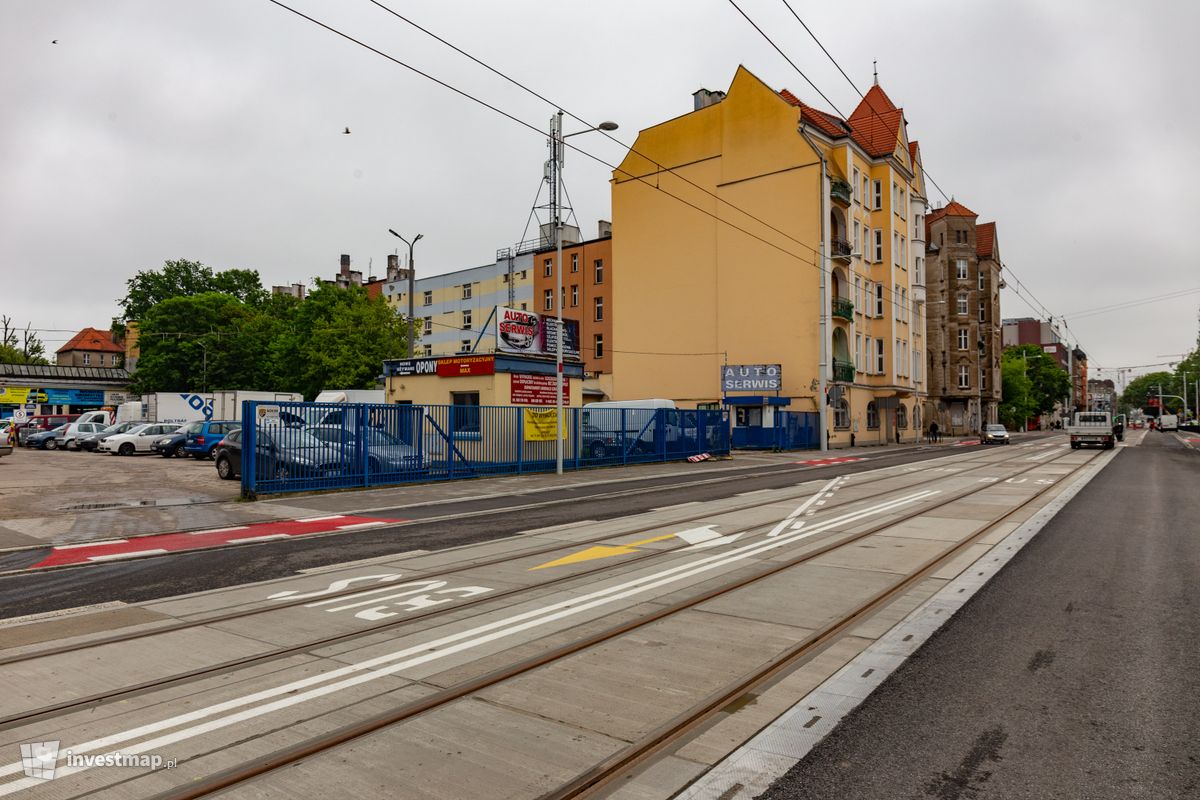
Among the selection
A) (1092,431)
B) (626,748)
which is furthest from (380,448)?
(1092,431)

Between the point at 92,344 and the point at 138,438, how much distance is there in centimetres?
7847

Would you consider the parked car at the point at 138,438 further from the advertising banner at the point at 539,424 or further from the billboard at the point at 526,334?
the advertising banner at the point at 539,424

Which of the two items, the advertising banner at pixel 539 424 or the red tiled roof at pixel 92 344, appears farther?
the red tiled roof at pixel 92 344

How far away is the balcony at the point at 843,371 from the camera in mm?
40344

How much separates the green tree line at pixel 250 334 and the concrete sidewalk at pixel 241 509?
3172 cm

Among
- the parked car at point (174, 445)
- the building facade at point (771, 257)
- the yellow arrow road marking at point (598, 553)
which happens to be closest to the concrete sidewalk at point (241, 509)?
the yellow arrow road marking at point (598, 553)

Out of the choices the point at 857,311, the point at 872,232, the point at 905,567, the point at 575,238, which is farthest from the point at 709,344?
the point at 905,567

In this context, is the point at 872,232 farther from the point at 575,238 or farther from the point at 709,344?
the point at 575,238

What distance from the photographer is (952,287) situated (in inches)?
2753

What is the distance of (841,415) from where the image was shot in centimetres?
4178

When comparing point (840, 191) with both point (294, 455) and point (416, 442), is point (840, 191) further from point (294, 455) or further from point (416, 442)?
point (294, 455)

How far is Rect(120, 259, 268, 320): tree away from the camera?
232 feet

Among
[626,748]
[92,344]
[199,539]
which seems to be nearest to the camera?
[626,748]

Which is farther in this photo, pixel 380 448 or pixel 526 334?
pixel 526 334
